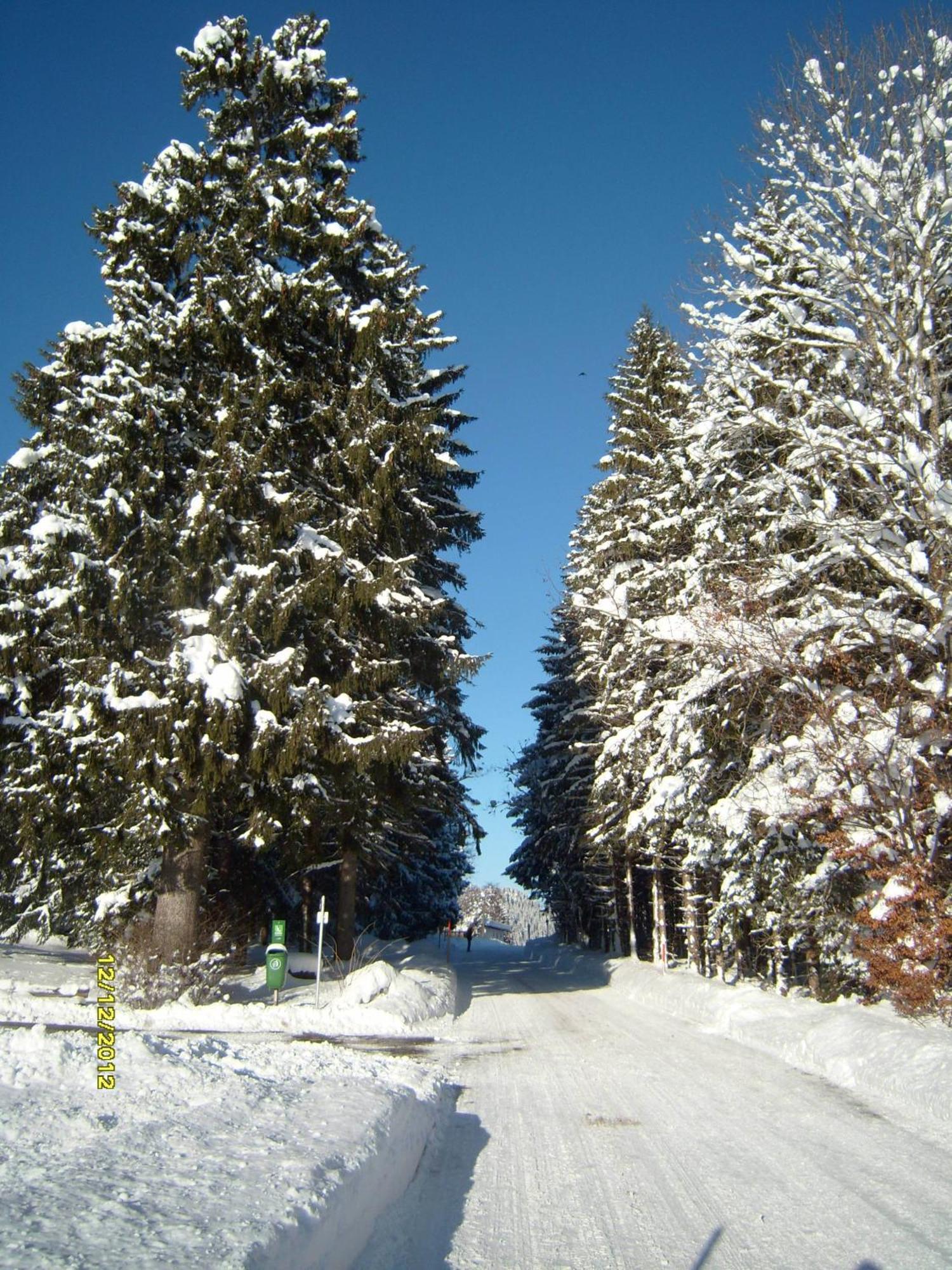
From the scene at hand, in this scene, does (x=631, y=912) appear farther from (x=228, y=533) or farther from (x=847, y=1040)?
(x=228, y=533)

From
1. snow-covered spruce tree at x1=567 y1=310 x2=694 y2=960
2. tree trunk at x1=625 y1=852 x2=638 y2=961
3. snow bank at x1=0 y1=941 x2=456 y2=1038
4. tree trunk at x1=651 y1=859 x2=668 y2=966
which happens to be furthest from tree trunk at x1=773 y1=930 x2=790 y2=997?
tree trunk at x1=625 y1=852 x2=638 y2=961

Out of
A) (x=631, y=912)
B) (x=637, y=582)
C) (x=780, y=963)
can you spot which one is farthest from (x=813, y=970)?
(x=631, y=912)

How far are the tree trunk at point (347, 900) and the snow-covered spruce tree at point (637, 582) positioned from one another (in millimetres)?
5525

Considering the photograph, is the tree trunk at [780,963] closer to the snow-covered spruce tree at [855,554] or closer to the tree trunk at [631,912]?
the snow-covered spruce tree at [855,554]

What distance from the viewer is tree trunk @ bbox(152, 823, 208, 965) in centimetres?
1225

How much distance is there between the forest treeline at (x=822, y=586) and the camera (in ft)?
32.8

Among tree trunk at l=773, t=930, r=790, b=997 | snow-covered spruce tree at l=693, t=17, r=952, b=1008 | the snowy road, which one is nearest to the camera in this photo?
the snowy road

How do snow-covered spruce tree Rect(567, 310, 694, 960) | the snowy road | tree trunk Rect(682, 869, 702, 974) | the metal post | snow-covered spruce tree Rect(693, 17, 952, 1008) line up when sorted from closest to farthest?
the snowy road
snow-covered spruce tree Rect(693, 17, 952, 1008)
the metal post
snow-covered spruce tree Rect(567, 310, 694, 960)
tree trunk Rect(682, 869, 702, 974)

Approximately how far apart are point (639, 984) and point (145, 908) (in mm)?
11046

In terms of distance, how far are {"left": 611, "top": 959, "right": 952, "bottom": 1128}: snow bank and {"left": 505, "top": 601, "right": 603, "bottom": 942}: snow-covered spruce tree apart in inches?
296

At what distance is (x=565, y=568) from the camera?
88.4 feet

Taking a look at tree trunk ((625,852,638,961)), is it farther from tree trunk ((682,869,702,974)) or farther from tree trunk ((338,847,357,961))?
tree trunk ((338,847,357,961))

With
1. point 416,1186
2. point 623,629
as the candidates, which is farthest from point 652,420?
point 416,1186

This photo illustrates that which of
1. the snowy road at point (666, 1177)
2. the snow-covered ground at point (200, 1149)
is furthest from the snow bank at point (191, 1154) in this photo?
the snowy road at point (666, 1177)
